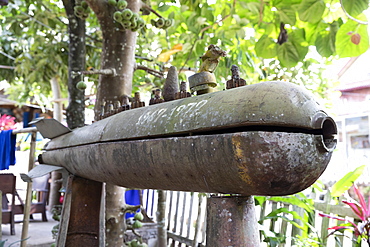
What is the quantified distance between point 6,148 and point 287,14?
2.97 m

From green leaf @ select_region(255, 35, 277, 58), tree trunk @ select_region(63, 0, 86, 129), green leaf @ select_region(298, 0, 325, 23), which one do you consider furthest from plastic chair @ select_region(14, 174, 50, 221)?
green leaf @ select_region(298, 0, 325, 23)

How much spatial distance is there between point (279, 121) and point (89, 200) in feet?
4.12

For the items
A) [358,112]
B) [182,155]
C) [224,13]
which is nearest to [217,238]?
[182,155]

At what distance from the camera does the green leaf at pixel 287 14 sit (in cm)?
197

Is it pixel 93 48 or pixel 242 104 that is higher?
pixel 93 48

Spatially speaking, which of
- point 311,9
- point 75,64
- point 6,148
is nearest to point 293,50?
point 311,9

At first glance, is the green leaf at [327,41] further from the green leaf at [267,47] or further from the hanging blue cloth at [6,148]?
the hanging blue cloth at [6,148]

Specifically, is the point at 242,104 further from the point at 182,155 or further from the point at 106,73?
the point at 106,73

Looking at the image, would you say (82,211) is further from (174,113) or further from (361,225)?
(361,225)

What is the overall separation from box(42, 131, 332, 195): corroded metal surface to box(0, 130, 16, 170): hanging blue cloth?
2821 millimetres

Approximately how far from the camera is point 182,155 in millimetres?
793

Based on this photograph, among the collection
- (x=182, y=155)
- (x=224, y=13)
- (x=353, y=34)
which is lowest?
(x=182, y=155)

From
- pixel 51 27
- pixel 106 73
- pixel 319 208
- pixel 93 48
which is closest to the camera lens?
pixel 106 73

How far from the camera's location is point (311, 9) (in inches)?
71.8
